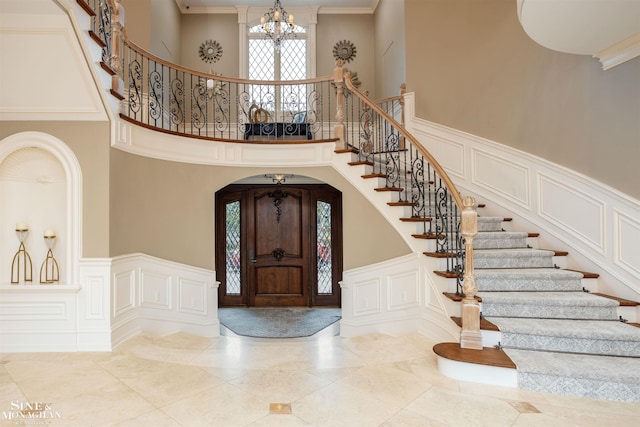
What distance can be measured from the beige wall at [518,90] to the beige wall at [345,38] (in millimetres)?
2087

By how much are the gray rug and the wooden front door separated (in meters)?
0.34

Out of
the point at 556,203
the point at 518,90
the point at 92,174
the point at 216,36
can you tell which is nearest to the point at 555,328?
the point at 556,203

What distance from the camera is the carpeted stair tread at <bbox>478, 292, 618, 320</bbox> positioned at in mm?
3295

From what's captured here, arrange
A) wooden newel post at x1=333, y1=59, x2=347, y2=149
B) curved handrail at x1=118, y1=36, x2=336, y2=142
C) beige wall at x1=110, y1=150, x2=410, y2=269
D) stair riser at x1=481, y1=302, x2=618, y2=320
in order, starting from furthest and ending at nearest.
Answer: curved handrail at x1=118, y1=36, x2=336, y2=142
wooden newel post at x1=333, y1=59, x2=347, y2=149
beige wall at x1=110, y1=150, x2=410, y2=269
stair riser at x1=481, y1=302, x2=618, y2=320

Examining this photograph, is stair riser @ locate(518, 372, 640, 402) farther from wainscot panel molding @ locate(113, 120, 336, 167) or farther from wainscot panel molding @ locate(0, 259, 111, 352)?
wainscot panel molding @ locate(0, 259, 111, 352)

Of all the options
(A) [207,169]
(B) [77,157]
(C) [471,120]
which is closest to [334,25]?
(C) [471,120]

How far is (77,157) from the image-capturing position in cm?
368

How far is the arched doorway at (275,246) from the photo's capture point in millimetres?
7176

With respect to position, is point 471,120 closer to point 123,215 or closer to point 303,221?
point 303,221

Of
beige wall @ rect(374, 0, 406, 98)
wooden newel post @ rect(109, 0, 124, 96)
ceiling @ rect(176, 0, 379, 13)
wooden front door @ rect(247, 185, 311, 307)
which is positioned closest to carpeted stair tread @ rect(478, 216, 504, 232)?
beige wall @ rect(374, 0, 406, 98)

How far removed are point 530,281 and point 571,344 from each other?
780 millimetres

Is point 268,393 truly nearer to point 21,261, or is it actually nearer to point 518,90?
point 21,261

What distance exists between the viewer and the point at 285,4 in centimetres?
791

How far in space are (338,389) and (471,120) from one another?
4.27 meters
